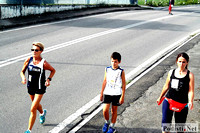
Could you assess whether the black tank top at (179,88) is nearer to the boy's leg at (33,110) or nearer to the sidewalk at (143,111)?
the sidewalk at (143,111)

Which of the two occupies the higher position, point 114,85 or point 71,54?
point 114,85

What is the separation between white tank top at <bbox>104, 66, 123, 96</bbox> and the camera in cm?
556

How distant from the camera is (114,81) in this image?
556 cm

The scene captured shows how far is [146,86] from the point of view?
8.61m

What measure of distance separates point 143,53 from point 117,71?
289 inches

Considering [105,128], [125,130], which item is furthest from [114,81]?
[125,130]

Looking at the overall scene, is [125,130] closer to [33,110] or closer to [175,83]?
[175,83]

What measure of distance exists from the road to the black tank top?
260 centimetres

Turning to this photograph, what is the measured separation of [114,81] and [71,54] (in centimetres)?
665

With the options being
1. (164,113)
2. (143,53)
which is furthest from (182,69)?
(143,53)

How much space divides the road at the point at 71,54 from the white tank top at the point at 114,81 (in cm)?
149

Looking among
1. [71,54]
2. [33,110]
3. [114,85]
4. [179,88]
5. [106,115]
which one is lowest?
[106,115]

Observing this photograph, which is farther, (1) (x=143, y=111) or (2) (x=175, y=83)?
(1) (x=143, y=111)

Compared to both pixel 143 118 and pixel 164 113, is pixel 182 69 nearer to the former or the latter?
pixel 164 113
